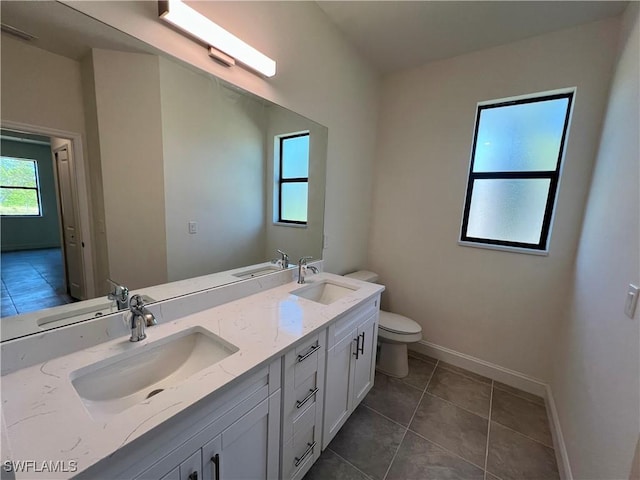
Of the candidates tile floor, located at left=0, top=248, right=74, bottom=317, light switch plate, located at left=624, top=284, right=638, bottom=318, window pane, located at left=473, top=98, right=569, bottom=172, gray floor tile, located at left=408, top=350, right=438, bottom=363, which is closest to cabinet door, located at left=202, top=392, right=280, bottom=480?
tile floor, located at left=0, top=248, right=74, bottom=317

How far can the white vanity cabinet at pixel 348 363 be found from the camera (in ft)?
4.61

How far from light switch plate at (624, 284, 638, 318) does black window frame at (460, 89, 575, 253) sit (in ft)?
3.48

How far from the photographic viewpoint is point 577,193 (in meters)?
1.85

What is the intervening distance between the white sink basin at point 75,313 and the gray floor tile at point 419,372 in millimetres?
2169

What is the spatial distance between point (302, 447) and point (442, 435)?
1020mm

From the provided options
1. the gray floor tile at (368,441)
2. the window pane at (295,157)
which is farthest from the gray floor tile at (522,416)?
the window pane at (295,157)

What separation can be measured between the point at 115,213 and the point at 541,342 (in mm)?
2967

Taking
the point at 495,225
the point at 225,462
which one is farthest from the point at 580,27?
the point at 225,462

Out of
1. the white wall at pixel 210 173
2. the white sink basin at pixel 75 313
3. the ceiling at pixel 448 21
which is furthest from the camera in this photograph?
the ceiling at pixel 448 21

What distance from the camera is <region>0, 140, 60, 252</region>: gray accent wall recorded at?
80cm

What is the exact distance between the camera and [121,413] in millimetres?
655

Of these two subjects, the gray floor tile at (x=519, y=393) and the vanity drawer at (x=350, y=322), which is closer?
the vanity drawer at (x=350, y=322)
